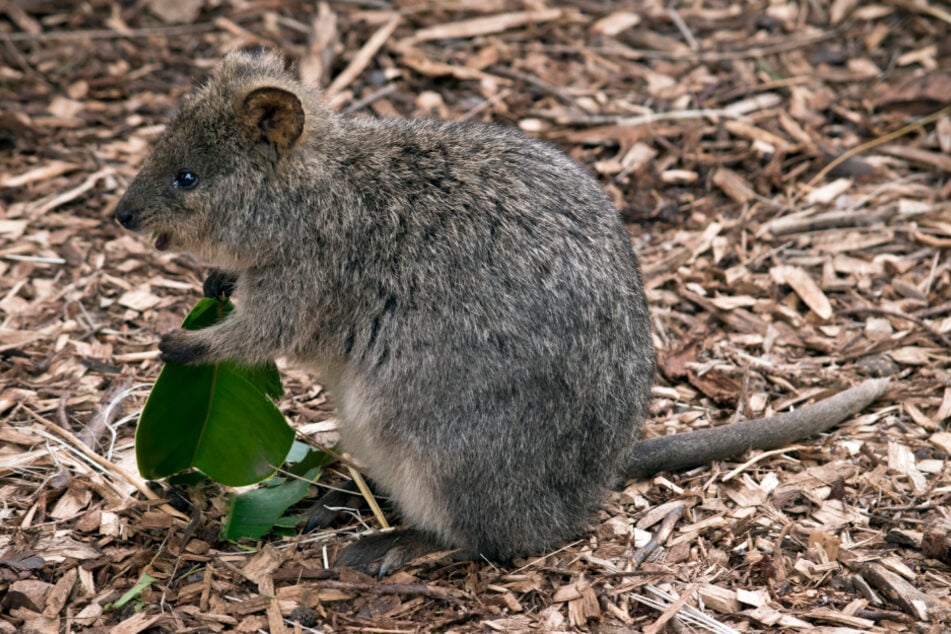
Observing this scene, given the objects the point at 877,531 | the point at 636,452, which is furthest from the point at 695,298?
the point at 877,531

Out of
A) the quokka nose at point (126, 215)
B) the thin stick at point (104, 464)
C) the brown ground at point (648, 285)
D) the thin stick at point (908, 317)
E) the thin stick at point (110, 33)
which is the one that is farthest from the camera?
the thin stick at point (110, 33)

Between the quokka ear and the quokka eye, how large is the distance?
34cm

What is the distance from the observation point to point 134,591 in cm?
493

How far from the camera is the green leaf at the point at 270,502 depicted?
17.6 feet

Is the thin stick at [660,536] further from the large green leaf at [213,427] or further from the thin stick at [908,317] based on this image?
A: the thin stick at [908,317]

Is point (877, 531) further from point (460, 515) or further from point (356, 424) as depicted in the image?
point (356, 424)

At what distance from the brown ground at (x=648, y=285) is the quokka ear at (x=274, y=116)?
175 cm

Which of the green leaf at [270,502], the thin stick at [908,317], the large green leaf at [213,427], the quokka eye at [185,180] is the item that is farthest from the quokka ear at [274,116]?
the thin stick at [908,317]

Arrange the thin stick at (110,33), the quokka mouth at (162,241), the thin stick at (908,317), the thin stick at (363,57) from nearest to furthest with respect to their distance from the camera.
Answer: the quokka mouth at (162,241), the thin stick at (908,317), the thin stick at (363,57), the thin stick at (110,33)

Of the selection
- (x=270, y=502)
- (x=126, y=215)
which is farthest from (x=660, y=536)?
(x=126, y=215)

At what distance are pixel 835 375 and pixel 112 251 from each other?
177 inches

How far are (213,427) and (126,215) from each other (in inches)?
41.6

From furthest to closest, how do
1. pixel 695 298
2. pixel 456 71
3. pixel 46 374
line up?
pixel 456 71
pixel 695 298
pixel 46 374

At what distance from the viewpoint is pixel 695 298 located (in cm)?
714
